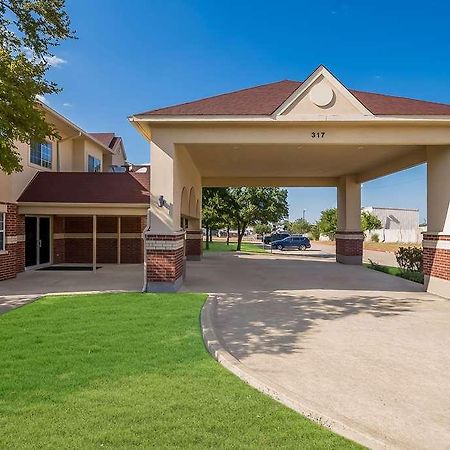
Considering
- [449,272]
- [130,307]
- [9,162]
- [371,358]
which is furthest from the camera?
[449,272]

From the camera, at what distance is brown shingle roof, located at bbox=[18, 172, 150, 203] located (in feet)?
48.8

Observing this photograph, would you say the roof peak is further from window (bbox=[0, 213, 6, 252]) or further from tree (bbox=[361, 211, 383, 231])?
tree (bbox=[361, 211, 383, 231])

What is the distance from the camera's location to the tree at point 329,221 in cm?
5567

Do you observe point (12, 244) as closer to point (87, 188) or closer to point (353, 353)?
point (87, 188)

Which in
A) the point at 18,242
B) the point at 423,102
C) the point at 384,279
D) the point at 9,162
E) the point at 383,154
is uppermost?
the point at 423,102

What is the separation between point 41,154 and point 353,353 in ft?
53.0

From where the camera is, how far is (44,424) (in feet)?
11.6

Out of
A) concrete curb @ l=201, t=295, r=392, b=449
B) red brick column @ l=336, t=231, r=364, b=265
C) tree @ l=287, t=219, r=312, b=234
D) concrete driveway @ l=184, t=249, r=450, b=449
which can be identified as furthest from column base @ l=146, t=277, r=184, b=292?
tree @ l=287, t=219, r=312, b=234

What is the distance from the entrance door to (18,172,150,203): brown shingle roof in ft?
5.99

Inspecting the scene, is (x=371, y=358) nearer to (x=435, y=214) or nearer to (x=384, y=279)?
(x=435, y=214)

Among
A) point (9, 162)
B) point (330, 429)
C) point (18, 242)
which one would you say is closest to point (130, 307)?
point (9, 162)

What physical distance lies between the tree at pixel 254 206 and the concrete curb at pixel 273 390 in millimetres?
26211

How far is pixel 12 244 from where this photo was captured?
13930 mm

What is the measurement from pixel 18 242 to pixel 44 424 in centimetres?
1293
